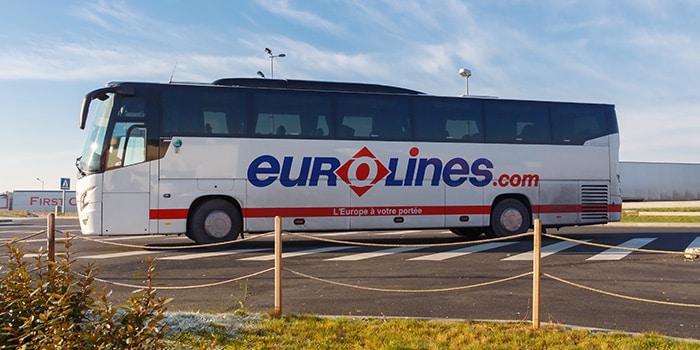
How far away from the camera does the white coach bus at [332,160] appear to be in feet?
41.6

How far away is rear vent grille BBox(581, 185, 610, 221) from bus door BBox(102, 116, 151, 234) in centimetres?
1125

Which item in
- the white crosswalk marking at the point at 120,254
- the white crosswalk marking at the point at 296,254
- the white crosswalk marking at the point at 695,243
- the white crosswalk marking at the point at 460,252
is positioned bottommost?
the white crosswalk marking at the point at 120,254

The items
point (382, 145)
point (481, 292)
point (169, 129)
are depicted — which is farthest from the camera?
point (382, 145)

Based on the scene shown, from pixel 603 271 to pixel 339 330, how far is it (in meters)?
6.44

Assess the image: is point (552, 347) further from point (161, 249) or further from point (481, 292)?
point (161, 249)

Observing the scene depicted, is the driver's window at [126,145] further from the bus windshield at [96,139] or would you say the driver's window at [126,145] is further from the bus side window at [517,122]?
the bus side window at [517,122]

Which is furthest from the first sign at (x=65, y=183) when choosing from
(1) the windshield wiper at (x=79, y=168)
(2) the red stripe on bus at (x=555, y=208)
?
(2) the red stripe on bus at (x=555, y=208)

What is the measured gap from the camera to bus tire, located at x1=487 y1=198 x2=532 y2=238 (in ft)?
49.1

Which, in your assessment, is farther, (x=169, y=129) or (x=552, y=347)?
(x=169, y=129)

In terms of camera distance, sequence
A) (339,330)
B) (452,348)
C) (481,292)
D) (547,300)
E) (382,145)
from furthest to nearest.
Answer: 1. (382,145)
2. (481,292)
3. (547,300)
4. (339,330)
5. (452,348)

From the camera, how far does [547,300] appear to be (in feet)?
24.5

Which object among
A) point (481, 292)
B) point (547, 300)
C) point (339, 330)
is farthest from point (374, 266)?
point (339, 330)

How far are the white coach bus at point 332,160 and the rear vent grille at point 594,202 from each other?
0.03 meters

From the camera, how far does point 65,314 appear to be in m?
3.33
